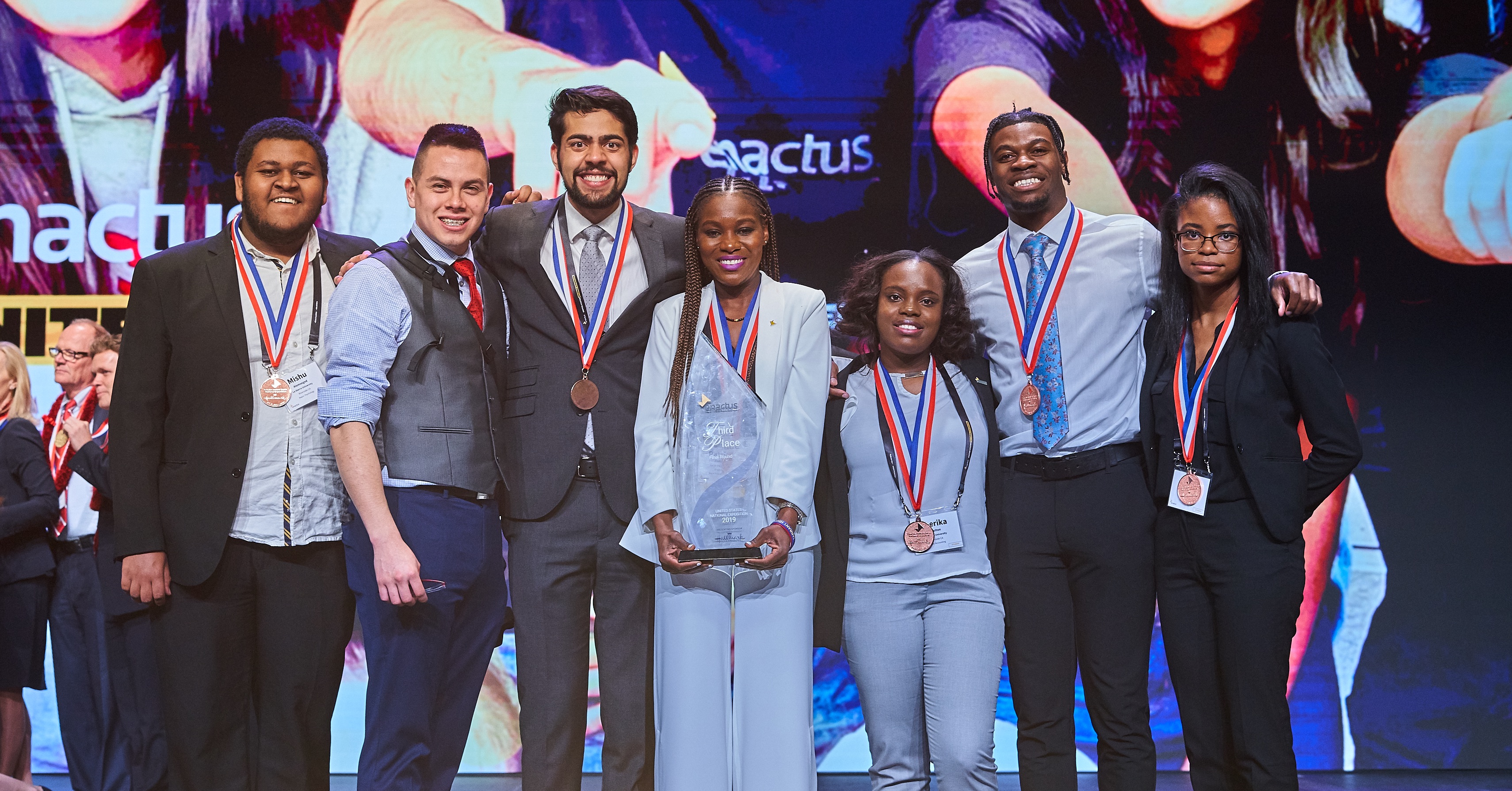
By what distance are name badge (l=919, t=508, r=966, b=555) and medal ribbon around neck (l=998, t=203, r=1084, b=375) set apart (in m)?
0.52

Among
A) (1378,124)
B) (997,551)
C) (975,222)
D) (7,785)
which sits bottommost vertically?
(7,785)

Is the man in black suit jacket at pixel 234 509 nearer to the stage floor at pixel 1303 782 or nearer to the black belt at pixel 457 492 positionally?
the black belt at pixel 457 492

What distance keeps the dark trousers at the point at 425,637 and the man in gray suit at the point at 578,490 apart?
0.12 metres

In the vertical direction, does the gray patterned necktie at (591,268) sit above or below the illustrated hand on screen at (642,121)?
below

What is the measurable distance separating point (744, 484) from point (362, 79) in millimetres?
3213

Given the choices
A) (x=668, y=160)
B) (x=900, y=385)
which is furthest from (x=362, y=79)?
(x=900, y=385)

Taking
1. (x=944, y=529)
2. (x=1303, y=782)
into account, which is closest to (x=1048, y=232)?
(x=944, y=529)

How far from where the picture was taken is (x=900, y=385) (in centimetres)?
276

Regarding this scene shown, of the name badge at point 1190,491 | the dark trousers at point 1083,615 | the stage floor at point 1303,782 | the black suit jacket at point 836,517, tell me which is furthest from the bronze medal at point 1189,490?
the stage floor at point 1303,782

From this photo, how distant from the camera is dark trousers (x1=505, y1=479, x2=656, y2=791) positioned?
2.61 meters

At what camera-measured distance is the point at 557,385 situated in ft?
8.66

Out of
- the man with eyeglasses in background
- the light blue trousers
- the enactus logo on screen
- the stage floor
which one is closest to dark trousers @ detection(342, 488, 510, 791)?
the light blue trousers

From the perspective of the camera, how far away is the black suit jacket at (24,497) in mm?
4133

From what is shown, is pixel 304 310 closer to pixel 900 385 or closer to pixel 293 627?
pixel 293 627
